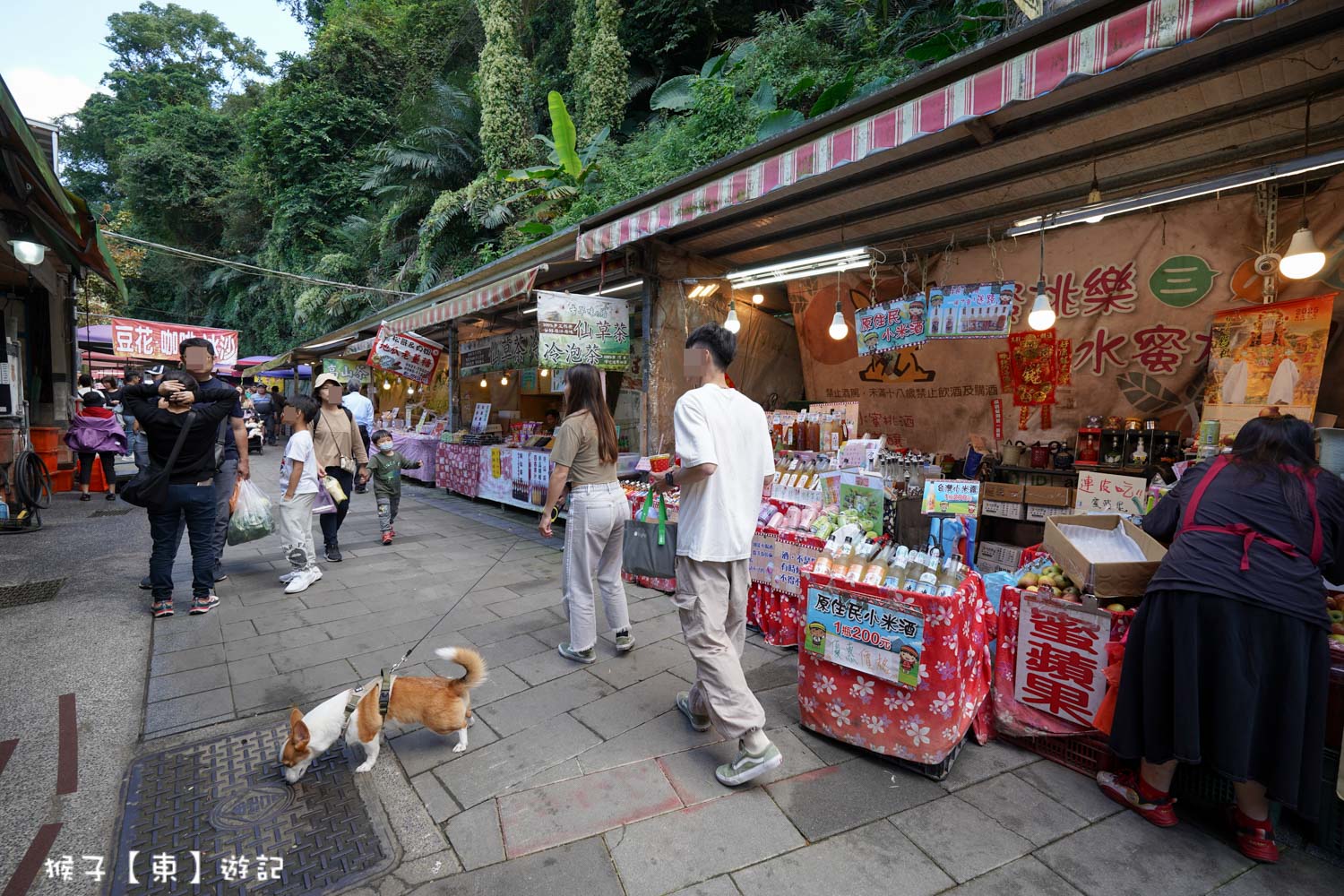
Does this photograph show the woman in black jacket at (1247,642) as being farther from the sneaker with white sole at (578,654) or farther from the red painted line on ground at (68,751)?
the red painted line on ground at (68,751)

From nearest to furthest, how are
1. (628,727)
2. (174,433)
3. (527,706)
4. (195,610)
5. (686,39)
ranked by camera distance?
(628,727) → (527,706) → (174,433) → (195,610) → (686,39)

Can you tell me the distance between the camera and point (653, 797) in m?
2.54

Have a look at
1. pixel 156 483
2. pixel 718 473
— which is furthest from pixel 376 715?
pixel 156 483

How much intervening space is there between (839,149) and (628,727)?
4031 millimetres

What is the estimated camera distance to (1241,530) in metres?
2.37

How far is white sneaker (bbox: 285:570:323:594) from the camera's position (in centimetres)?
522

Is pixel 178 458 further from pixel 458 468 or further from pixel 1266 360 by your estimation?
pixel 1266 360

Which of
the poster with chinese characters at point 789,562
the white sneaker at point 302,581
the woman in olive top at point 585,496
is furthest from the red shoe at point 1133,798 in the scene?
the white sneaker at point 302,581

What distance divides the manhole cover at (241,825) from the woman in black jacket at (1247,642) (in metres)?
3.25

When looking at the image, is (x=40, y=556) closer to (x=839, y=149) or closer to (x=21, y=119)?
(x=21, y=119)

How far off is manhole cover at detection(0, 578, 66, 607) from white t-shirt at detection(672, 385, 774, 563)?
5.93 meters

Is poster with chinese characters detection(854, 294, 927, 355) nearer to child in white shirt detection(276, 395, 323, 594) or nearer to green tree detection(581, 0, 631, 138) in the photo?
child in white shirt detection(276, 395, 323, 594)

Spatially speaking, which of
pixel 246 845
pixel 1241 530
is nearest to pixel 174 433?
pixel 246 845

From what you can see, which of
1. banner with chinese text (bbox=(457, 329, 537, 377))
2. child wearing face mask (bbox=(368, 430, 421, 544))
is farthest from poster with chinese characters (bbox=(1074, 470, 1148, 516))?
banner with chinese text (bbox=(457, 329, 537, 377))
